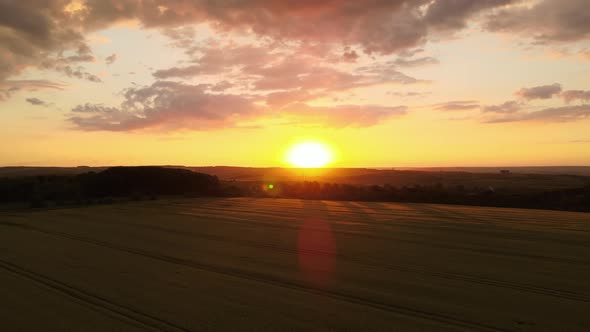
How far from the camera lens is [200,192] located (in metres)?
27.3

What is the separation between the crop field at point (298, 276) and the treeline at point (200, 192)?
285 inches

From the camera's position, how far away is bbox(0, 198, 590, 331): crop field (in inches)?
201

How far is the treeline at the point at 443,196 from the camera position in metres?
19.3

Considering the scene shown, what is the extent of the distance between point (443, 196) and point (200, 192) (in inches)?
572

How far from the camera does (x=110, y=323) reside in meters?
5.00

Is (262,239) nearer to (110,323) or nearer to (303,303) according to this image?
(303,303)

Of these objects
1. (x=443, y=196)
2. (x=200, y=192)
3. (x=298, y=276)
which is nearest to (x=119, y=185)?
(x=200, y=192)

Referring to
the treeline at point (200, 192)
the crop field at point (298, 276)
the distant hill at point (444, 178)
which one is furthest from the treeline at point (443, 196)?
the distant hill at point (444, 178)

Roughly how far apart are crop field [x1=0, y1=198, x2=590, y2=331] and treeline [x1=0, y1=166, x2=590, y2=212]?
23.7 ft

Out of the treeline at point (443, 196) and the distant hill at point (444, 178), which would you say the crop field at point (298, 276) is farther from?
the distant hill at point (444, 178)

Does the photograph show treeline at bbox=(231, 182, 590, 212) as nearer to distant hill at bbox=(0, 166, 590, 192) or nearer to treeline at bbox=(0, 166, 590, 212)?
treeline at bbox=(0, 166, 590, 212)

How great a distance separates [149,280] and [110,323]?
1.86 meters

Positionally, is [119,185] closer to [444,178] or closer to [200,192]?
[200,192]

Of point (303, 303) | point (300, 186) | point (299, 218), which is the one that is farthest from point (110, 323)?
point (300, 186)
